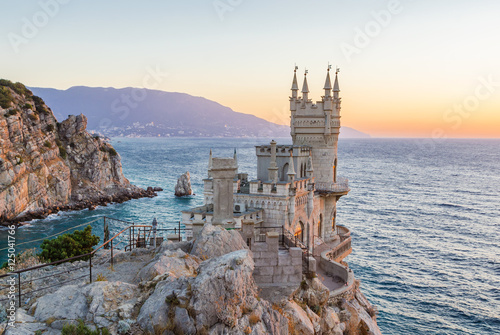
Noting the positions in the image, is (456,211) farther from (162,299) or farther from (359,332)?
(162,299)

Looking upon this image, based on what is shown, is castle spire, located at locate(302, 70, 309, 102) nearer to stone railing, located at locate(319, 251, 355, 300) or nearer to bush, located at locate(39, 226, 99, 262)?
stone railing, located at locate(319, 251, 355, 300)

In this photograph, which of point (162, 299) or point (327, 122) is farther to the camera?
point (327, 122)

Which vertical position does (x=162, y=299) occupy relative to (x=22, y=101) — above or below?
below

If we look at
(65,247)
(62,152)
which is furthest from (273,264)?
(62,152)

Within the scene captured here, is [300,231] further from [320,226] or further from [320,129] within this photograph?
[320,129]

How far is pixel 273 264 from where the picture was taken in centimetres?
1498

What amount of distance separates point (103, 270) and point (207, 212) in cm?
1035

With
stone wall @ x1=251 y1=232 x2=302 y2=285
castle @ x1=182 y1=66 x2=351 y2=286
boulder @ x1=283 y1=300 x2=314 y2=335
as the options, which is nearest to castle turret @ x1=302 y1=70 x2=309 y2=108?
castle @ x1=182 y1=66 x2=351 y2=286

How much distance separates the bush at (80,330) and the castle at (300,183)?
14.3m

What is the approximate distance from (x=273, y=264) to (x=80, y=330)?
7.18 meters

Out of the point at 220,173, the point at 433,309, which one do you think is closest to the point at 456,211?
the point at 433,309

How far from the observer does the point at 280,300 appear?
14.7 meters

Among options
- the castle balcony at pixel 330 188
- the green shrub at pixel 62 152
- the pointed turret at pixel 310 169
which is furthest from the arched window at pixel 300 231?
the green shrub at pixel 62 152

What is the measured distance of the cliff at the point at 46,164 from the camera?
65594mm
